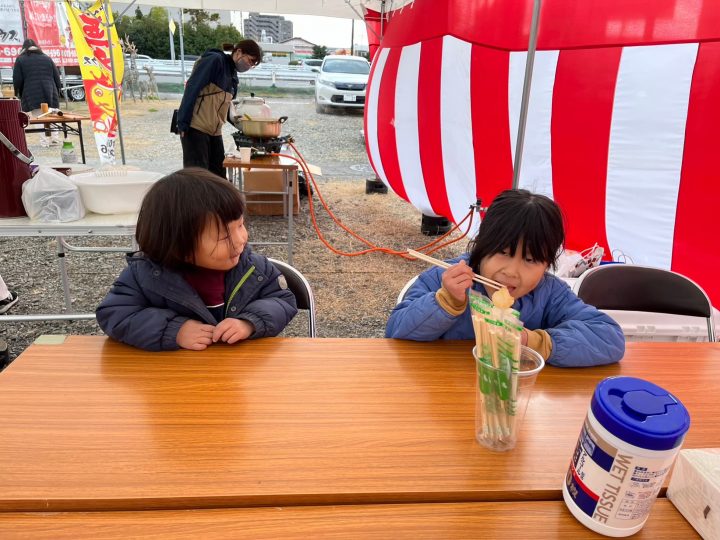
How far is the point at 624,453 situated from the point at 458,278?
587mm

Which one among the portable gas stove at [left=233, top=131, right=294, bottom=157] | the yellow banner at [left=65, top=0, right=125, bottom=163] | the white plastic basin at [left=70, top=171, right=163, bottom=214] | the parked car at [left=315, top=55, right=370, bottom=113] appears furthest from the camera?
the parked car at [left=315, top=55, right=370, bottom=113]

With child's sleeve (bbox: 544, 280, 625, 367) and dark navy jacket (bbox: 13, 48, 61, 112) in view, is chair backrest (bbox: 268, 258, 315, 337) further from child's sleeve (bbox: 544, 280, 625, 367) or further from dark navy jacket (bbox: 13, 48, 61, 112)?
dark navy jacket (bbox: 13, 48, 61, 112)

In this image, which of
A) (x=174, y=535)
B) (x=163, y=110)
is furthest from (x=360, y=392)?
(x=163, y=110)

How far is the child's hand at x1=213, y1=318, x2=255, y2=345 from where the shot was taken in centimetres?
123

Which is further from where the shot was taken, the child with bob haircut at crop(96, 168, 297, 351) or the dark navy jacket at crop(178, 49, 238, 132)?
the dark navy jacket at crop(178, 49, 238, 132)

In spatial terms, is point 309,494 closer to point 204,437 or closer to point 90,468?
point 204,437

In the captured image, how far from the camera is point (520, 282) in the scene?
125 centimetres

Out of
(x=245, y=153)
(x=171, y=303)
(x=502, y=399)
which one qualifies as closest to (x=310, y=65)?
(x=245, y=153)

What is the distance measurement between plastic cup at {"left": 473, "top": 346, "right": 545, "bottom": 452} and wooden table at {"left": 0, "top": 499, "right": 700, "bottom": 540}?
0.13 m

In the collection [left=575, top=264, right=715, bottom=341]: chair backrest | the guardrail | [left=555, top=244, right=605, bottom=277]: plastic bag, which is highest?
the guardrail

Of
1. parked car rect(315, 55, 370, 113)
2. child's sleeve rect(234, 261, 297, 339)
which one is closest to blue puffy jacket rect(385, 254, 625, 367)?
child's sleeve rect(234, 261, 297, 339)

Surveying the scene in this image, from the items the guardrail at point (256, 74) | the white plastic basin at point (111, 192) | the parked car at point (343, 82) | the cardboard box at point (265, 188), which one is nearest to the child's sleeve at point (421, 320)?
the white plastic basin at point (111, 192)

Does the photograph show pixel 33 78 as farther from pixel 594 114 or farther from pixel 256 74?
pixel 256 74

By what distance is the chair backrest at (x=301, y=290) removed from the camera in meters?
1.62
